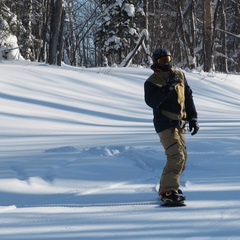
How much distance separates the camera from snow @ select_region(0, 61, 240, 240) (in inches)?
148

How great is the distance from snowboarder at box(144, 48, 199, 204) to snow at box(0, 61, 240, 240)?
0.87ft

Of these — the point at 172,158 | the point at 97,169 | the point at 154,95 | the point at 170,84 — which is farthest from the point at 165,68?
the point at 97,169

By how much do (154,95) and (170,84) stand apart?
0.18 meters

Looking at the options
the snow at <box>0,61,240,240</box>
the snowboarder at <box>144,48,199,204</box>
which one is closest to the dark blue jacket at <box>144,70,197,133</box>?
the snowboarder at <box>144,48,199,204</box>

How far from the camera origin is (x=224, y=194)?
15.5 feet

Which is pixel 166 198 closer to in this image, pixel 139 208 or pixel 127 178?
pixel 139 208

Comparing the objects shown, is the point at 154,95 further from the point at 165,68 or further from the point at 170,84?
the point at 165,68

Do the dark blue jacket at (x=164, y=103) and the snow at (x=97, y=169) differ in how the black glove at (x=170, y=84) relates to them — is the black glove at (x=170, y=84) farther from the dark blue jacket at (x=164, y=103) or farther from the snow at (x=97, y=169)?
the snow at (x=97, y=169)

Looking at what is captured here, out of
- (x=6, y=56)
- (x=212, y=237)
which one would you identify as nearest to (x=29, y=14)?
(x=6, y=56)

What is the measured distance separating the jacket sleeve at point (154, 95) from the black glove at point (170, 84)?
0.04 m

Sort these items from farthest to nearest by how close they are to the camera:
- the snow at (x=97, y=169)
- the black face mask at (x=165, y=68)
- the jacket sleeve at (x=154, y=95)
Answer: the black face mask at (x=165, y=68) → the jacket sleeve at (x=154, y=95) → the snow at (x=97, y=169)

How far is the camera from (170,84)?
447 centimetres

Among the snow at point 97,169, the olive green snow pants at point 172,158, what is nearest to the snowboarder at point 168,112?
the olive green snow pants at point 172,158

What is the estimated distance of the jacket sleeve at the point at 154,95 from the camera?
4.44 meters
